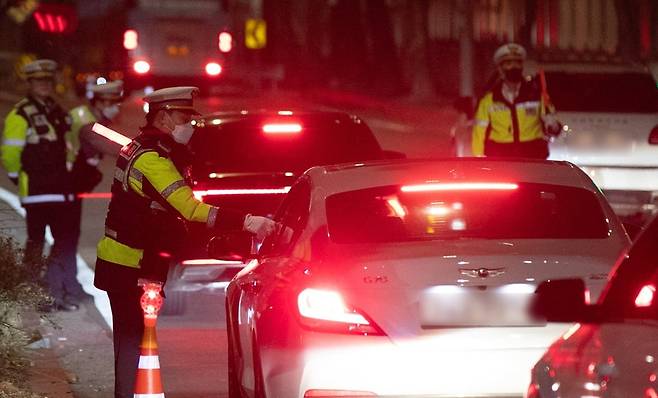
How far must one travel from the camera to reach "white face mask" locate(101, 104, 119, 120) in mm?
13359

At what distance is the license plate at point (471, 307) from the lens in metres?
6.85

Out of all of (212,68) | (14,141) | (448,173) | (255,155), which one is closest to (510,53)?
(255,155)

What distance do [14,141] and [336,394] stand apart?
7061 millimetres

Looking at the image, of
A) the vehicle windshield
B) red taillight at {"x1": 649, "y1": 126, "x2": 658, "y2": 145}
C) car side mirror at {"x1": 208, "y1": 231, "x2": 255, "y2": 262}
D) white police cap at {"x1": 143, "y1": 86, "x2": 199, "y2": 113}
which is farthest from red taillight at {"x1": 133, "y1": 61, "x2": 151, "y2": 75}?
the vehicle windshield

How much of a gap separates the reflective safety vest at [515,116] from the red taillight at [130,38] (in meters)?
29.0

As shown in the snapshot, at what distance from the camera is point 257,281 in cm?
789

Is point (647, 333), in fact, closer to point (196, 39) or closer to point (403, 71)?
point (196, 39)

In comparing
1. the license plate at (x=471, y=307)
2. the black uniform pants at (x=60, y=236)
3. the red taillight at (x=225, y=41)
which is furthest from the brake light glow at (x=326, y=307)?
the red taillight at (x=225, y=41)

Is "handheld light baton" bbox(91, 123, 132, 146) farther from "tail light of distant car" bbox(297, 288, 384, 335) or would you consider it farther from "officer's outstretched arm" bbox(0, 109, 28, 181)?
"officer's outstretched arm" bbox(0, 109, 28, 181)

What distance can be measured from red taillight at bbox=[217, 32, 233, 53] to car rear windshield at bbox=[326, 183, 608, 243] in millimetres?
35246

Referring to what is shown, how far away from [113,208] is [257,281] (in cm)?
84

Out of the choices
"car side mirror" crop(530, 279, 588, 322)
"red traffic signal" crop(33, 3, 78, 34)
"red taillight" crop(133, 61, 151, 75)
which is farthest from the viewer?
"red taillight" crop(133, 61, 151, 75)

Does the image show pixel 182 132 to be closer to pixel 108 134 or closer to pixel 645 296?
pixel 108 134

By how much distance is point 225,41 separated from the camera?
43.2 meters
